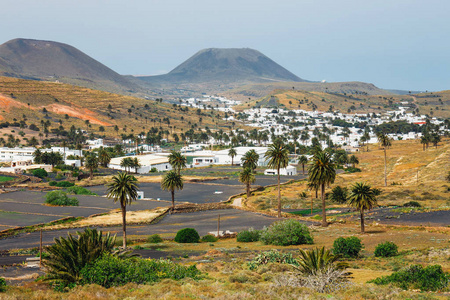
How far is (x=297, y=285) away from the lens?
2622 cm

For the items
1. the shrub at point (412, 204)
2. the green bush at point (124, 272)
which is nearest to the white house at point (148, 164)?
the shrub at point (412, 204)

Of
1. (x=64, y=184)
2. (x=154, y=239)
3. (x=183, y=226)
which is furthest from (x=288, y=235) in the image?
(x=64, y=184)

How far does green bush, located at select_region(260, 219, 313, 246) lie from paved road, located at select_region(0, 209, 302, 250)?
46.8 ft

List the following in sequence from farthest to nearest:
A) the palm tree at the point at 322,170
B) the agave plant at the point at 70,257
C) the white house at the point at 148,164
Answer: the white house at the point at 148,164 < the palm tree at the point at 322,170 < the agave plant at the point at 70,257

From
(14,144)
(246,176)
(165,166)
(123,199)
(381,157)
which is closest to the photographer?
(123,199)

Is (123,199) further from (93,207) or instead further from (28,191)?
(28,191)

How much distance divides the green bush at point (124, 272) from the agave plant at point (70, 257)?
64 centimetres

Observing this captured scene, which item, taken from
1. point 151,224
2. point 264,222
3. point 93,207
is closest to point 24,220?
point 93,207

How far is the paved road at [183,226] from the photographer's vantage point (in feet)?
190

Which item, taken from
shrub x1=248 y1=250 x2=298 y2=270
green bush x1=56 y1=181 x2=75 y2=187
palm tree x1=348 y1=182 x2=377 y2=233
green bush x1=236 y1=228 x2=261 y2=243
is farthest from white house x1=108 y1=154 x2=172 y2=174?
shrub x1=248 y1=250 x2=298 y2=270

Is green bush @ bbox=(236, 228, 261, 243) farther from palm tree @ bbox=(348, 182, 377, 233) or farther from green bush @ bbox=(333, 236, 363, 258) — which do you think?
green bush @ bbox=(333, 236, 363, 258)

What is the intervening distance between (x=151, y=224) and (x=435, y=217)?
45.4 meters

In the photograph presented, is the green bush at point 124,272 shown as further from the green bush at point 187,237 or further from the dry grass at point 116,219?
the dry grass at point 116,219

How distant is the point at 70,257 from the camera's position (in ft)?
91.1
